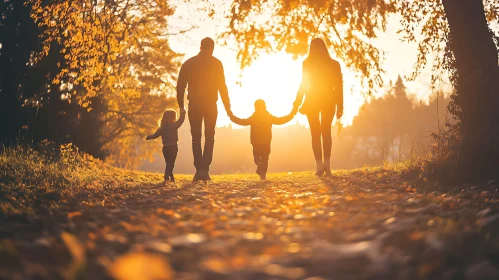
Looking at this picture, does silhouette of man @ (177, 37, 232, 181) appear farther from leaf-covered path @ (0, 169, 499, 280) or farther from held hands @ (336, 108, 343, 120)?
leaf-covered path @ (0, 169, 499, 280)

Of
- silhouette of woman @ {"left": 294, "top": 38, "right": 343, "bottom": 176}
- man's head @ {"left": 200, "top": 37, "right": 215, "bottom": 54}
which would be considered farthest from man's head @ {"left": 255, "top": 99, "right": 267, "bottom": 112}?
man's head @ {"left": 200, "top": 37, "right": 215, "bottom": 54}

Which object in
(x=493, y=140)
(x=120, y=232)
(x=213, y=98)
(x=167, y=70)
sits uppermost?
(x=167, y=70)

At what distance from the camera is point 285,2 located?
753 cm

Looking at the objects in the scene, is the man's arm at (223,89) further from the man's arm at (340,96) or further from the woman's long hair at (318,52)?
the man's arm at (340,96)

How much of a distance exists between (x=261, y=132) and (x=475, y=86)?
198 inches

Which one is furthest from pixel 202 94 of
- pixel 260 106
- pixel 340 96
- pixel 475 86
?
pixel 475 86

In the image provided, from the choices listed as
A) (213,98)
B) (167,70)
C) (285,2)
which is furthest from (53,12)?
(167,70)

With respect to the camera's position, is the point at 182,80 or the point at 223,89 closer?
the point at 182,80

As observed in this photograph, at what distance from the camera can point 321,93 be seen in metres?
8.77

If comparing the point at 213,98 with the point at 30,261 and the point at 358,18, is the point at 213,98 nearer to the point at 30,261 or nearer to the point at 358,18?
the point at 358,18

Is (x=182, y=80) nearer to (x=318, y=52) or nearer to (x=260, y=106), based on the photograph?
(x=260, y=106)

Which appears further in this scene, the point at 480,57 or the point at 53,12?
the point at 53,12

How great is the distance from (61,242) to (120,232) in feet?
1.80

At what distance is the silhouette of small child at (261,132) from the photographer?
395 inches
